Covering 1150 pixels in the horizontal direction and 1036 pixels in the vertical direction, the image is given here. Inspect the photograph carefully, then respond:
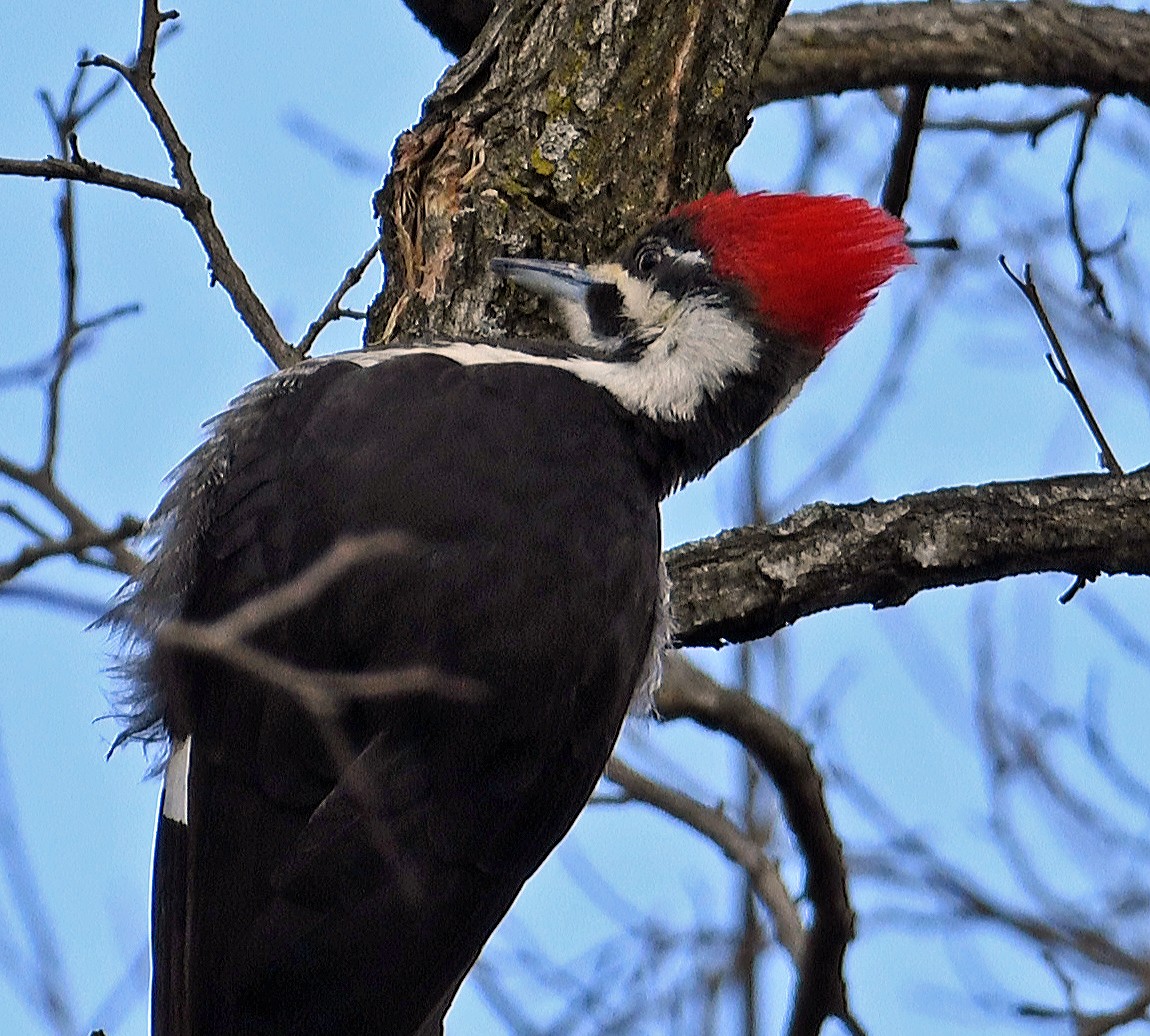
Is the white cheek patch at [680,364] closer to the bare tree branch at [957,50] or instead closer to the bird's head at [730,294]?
the bird's head at [730,294]

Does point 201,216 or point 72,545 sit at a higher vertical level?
point 201,216

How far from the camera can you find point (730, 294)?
10.8 feet

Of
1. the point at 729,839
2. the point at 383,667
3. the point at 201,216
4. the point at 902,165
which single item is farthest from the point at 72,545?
the point at 902,165

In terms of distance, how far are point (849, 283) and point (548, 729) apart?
1.02 m

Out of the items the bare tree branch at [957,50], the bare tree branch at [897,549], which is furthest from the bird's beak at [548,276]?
the bare tree branch at [957,50]

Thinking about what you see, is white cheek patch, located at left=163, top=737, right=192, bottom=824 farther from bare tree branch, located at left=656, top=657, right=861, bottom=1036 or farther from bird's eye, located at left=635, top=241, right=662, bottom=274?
bird's eye, located at left=635, top=241, right=662, bottom=274

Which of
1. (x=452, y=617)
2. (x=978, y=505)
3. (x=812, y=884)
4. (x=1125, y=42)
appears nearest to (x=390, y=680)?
(x=452, y=617)

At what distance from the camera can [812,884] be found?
10.1 ft

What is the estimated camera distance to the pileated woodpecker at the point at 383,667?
2602 mm

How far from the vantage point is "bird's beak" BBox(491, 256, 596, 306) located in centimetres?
322

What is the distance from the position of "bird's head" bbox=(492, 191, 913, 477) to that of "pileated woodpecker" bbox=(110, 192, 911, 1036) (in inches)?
6.3

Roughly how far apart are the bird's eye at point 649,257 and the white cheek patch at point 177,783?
1.17 metres

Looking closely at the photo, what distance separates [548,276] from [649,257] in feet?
0.65

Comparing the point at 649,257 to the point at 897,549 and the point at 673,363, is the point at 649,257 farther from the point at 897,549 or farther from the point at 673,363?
the point at 897,549
